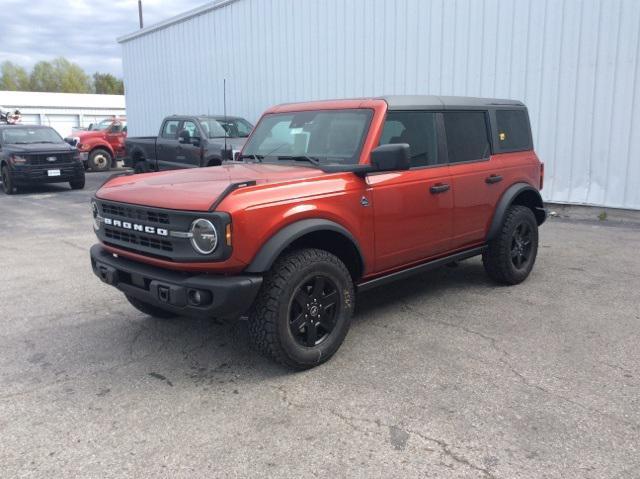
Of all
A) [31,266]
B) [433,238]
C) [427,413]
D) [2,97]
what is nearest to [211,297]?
[427,413]

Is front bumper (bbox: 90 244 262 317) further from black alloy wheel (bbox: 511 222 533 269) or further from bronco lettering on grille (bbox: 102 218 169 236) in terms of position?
black alloy wheel (bbox: 511 222 533 269)

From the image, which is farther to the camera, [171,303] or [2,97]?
[2,97]

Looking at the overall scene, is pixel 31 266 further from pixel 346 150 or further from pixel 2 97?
pixel 2 97

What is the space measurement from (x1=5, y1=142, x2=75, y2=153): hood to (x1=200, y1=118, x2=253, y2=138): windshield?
4184 mm

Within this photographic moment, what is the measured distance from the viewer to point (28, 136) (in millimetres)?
14969

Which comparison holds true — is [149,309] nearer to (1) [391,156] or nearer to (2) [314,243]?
(2) [314,243]

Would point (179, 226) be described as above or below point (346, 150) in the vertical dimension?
below

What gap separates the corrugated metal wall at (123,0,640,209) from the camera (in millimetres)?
9148

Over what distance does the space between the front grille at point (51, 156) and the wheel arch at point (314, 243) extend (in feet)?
40.4

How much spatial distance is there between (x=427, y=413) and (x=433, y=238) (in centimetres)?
183

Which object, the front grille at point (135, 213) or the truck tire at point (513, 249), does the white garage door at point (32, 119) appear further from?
the truck tire at point (513, 249)

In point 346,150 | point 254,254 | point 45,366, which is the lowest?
point 45,366

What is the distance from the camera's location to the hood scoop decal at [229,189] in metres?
3.31

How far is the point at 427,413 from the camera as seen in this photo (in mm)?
3184
